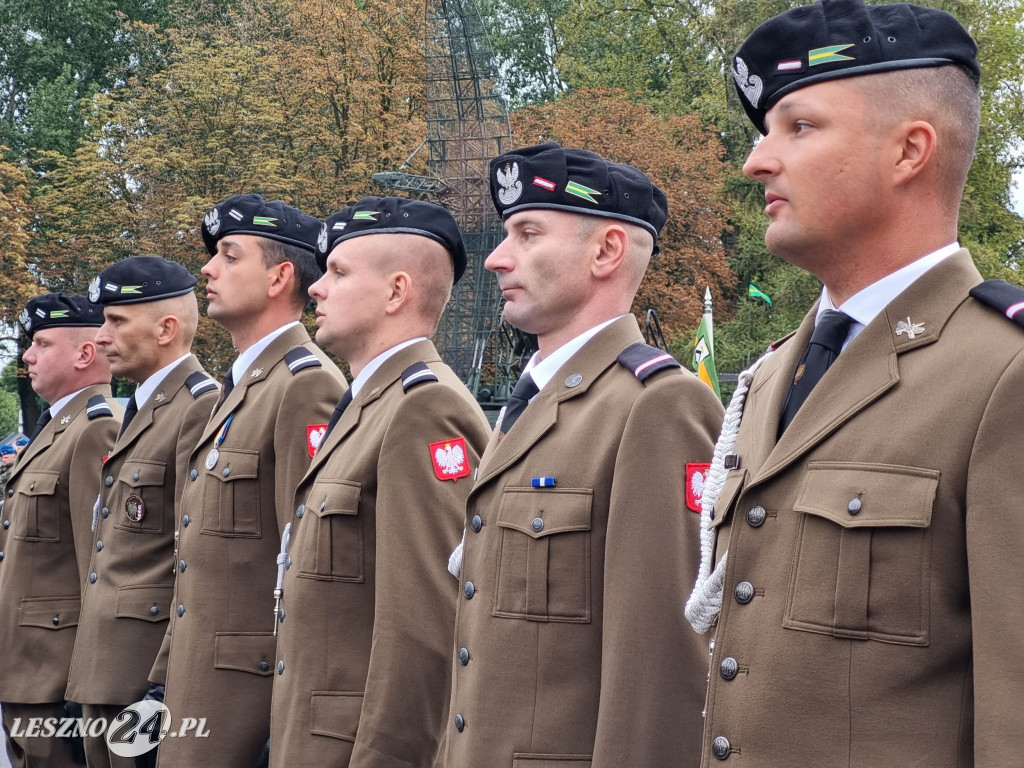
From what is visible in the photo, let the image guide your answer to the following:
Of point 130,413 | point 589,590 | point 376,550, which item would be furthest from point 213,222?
point 589,590

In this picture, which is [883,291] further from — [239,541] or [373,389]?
[239,541]

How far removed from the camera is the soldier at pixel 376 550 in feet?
12.2

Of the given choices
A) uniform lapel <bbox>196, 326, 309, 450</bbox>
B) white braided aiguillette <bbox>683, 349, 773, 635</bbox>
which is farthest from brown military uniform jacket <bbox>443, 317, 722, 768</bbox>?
uniform lapel <bbox>196, 326, 309, 450</bbox>

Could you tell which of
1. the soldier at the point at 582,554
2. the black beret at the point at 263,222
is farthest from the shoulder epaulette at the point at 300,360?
the soldier at the point at 582,554

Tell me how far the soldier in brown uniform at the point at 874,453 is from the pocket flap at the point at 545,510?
0.69m

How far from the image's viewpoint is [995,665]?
6.36ft

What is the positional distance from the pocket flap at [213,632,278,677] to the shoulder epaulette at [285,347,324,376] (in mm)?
965

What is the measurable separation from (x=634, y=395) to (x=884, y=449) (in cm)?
118

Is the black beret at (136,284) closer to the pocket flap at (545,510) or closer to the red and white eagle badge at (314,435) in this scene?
the red and white eagle badge at (314,435)

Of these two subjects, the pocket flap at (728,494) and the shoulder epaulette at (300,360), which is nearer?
the pocket flap at (728,494)

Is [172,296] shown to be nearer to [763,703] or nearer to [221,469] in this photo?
[221,469]

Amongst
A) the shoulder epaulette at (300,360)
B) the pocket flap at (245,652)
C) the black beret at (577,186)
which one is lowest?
the pocket flap at (245,652)

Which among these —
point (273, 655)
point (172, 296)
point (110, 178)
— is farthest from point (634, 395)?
point (110, 178)

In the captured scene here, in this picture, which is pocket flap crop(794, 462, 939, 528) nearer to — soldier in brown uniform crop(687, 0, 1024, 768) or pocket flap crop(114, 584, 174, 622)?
soldier in brown uniform crop(687, 0, 1024, 768)
